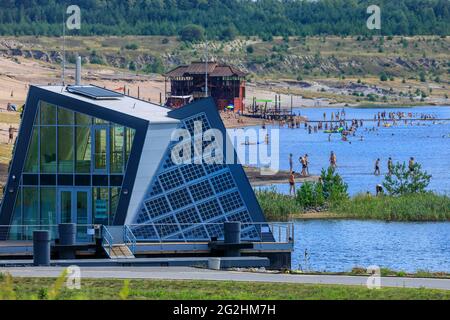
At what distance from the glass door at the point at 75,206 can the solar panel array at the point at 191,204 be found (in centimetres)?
166

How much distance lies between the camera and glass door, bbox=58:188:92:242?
45.7 meters

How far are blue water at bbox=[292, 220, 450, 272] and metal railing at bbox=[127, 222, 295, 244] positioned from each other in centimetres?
508

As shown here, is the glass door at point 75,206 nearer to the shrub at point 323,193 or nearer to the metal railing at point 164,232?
the metal railing at point 164,232

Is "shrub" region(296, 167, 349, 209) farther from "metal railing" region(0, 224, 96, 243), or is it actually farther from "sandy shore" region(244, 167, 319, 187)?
"metal railing" region(0, 224, 96, 243)

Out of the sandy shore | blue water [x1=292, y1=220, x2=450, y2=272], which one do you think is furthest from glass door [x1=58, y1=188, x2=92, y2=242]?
the sandy shore

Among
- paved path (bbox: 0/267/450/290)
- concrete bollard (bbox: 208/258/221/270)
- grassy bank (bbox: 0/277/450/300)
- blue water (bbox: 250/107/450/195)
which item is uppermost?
blue water (bbox: 250/107/450/195)

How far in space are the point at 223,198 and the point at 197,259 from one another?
11.3 feet

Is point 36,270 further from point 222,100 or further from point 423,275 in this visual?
point 222,100

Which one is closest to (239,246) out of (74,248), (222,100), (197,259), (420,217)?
(197,259)

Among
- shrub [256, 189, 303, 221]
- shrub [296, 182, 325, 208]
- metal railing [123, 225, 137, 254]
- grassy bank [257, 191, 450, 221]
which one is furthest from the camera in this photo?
shrub [296, 182, 325, 208]

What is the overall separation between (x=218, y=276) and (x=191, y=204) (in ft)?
23.7

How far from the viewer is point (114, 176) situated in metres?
45.6

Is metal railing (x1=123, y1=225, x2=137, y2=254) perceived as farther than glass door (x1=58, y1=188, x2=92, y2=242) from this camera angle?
No

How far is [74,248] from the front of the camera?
43656mm
